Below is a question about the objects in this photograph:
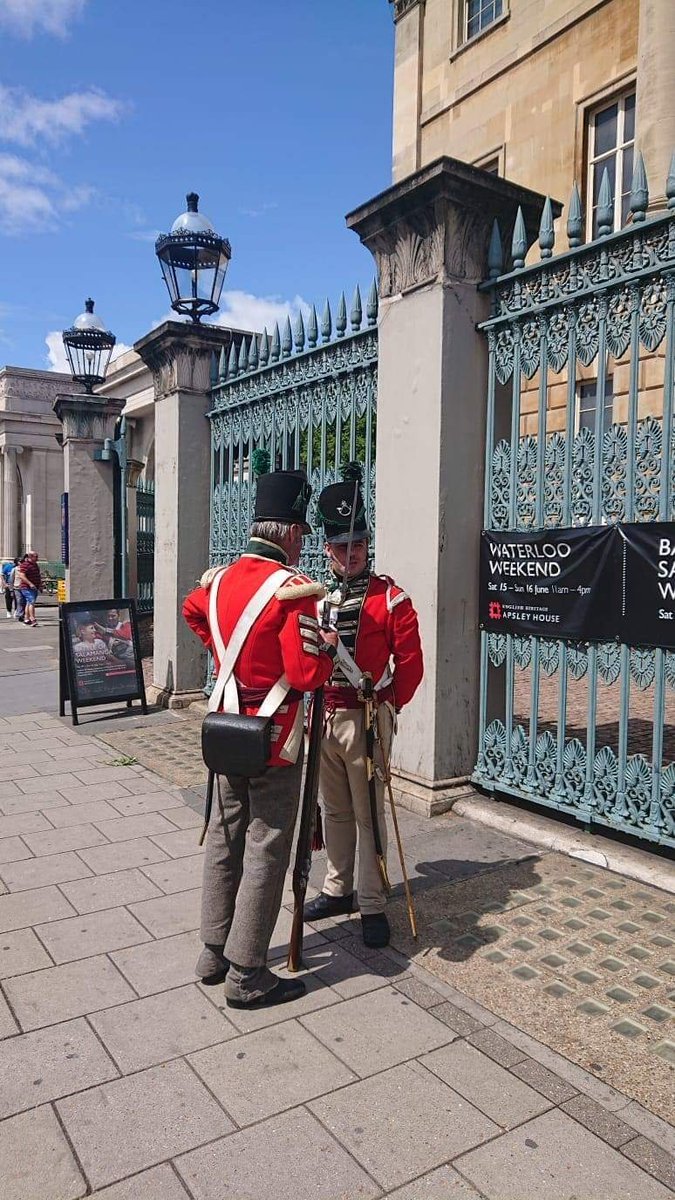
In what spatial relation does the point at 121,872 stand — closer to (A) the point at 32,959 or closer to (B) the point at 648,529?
(A) the point at 32,959

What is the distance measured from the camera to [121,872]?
15.8 feet

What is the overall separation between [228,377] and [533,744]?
18.1 feet

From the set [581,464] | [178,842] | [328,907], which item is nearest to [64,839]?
[178,842]

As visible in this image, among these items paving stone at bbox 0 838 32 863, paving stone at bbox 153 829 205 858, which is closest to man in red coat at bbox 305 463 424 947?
paving stone at bbox 153 829 205 858

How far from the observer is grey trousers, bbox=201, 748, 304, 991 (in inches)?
133

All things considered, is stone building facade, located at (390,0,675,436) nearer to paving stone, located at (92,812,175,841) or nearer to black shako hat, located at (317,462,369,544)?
black shako hat, located at (317,462,369,544)

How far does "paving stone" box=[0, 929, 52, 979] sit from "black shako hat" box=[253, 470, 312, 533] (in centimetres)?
Answer: 217

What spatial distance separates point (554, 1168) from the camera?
99.7 inches

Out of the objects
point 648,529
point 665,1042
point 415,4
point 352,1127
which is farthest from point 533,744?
point 415,4

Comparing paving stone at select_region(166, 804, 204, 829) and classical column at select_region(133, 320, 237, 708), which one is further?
classical column at select_region(133, 320, 237, 708)

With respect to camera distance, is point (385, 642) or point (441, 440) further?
point (441, 440)

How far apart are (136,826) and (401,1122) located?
10.6ft

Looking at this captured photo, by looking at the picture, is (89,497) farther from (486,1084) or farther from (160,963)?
(486,1084)

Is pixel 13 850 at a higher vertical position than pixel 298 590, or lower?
lower
